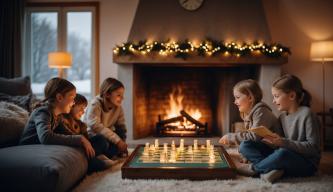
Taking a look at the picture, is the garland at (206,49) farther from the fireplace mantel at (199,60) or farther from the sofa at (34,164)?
the sofa at (34,164)

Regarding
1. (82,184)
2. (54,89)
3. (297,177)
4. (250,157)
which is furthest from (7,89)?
(297,177)

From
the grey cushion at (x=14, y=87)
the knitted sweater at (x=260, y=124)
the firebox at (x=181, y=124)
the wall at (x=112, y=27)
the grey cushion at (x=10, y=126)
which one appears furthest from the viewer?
the wall at (x=112, y=27)

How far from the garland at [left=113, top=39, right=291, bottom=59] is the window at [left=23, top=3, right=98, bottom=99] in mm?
1000

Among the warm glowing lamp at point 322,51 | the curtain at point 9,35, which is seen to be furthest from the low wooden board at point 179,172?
the curtain at point 9,35

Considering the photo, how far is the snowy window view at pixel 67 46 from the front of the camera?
4.79m

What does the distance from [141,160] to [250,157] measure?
0.74m

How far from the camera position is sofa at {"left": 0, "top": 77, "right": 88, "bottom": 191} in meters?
1.77

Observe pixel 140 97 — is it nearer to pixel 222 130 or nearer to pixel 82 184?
pixel 222 130

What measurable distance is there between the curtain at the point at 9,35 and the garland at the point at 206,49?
1.60 m

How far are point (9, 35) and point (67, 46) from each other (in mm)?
730

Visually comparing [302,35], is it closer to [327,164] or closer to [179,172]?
[327,164]

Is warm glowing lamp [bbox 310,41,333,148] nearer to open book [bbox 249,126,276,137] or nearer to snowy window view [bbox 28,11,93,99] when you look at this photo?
open book [bbox 249,126,276,137]

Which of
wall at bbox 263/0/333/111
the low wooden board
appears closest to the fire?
wall at bbox 263/0/333/111

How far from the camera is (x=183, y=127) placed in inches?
171
